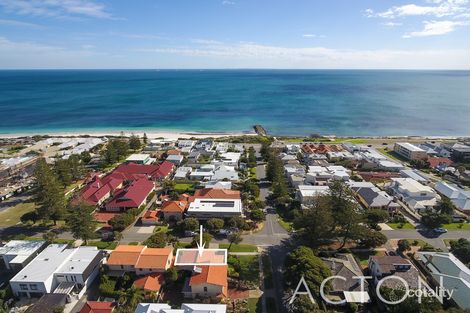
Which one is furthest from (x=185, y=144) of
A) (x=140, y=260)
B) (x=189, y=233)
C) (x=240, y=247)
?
(x=140, y=260)

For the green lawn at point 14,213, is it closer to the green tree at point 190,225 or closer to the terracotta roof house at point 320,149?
the green tree at point 190,225

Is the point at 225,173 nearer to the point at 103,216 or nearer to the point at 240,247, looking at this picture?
the point at 103,216

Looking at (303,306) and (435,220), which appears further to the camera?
(435,220)

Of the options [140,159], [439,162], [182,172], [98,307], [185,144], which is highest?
[185,144]

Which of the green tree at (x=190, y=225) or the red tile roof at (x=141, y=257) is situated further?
the green tree at (x=190, y=225)

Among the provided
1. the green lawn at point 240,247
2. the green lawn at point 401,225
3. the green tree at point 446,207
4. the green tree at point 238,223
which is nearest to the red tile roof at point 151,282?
the green lawn at point 240,247

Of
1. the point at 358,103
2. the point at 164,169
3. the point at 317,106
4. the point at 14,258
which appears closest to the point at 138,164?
the point at 164,169
